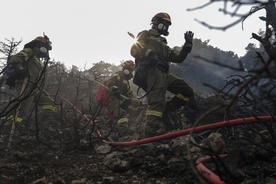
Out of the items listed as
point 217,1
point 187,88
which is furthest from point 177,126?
point 217,1

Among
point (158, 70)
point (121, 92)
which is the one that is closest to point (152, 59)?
point (158, 70)

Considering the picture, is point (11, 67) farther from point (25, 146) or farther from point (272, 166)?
point (272, 166)

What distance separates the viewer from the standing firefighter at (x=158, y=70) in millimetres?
4273

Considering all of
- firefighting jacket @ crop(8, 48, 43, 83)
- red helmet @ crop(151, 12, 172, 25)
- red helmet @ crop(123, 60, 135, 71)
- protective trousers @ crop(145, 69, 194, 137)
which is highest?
red helmet @ crop(151, 12, 172, 25)

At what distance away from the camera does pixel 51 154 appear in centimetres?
357

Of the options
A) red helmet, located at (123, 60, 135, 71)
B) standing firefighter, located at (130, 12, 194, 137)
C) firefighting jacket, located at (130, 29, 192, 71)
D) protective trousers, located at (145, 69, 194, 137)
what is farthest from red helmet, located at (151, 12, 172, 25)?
red helmet, located at (123, 60, 135, 71)

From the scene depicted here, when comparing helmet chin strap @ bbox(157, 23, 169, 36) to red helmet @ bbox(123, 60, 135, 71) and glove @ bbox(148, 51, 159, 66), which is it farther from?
red helmet @ bbox(123, 60, 135, 71)

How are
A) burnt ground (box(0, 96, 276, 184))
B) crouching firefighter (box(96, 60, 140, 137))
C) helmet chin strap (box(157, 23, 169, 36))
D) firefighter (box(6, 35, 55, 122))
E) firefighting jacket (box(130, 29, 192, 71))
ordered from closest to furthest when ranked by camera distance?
1. burnt ground (box(0, 96, 276, 184))
2. firefighting jacket (box(130, 29, 192, 71))
3. helmet chin strap (box(157, 23, 169, 36))
4. firefighter (box(6, 35, 55, 122))
5. crouching firefighter (box(96, 60, 140, 137))

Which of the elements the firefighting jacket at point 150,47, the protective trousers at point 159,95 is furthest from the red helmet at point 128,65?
the protective trousers at point 159,95

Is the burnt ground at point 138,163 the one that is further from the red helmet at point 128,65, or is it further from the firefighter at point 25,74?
the red helmet at point 128,65

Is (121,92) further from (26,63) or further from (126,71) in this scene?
(26,63)

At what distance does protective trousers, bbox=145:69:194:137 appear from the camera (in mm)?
4102

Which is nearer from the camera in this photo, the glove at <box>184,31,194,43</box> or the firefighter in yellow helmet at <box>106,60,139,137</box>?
the glove at <box>184,31,194,43</box>

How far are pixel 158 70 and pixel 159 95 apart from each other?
0.47 metres
